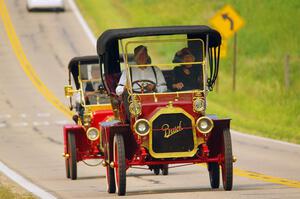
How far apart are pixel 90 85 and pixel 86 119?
1994 millimetres

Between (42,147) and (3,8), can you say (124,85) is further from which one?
(3,8)

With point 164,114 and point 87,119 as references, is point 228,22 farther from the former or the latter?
point 164,114

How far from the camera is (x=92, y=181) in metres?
18.7

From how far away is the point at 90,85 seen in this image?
71.0ft

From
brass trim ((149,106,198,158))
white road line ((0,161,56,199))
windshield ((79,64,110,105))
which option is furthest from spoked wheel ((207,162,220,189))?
windshield ((79,64,110,105))

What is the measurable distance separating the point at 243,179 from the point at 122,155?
353cm

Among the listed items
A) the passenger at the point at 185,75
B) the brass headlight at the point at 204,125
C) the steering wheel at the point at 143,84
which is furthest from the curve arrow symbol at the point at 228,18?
the brass headlight at the point at 204,125

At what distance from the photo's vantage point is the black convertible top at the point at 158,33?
51.4 ft

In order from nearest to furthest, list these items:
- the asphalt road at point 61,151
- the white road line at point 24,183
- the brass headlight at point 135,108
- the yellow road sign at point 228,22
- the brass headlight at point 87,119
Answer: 1. the brass headlight at point 135,108
2. the white road line at point 24,183
3. the asphalt road at point 61,151
4. the brass headlight at point 87,119
5. the yellow road sign at point 228,22

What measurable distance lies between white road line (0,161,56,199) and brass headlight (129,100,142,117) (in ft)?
5.22

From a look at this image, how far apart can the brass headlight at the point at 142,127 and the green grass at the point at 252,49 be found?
476 inches

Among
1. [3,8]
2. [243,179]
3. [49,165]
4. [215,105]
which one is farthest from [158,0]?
[243,179]

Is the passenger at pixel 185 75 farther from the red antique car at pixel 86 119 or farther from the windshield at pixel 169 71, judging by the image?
the red antique car at pixel 86 119

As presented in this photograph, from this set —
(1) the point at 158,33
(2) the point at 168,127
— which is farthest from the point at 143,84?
(2) the point at 168,127
